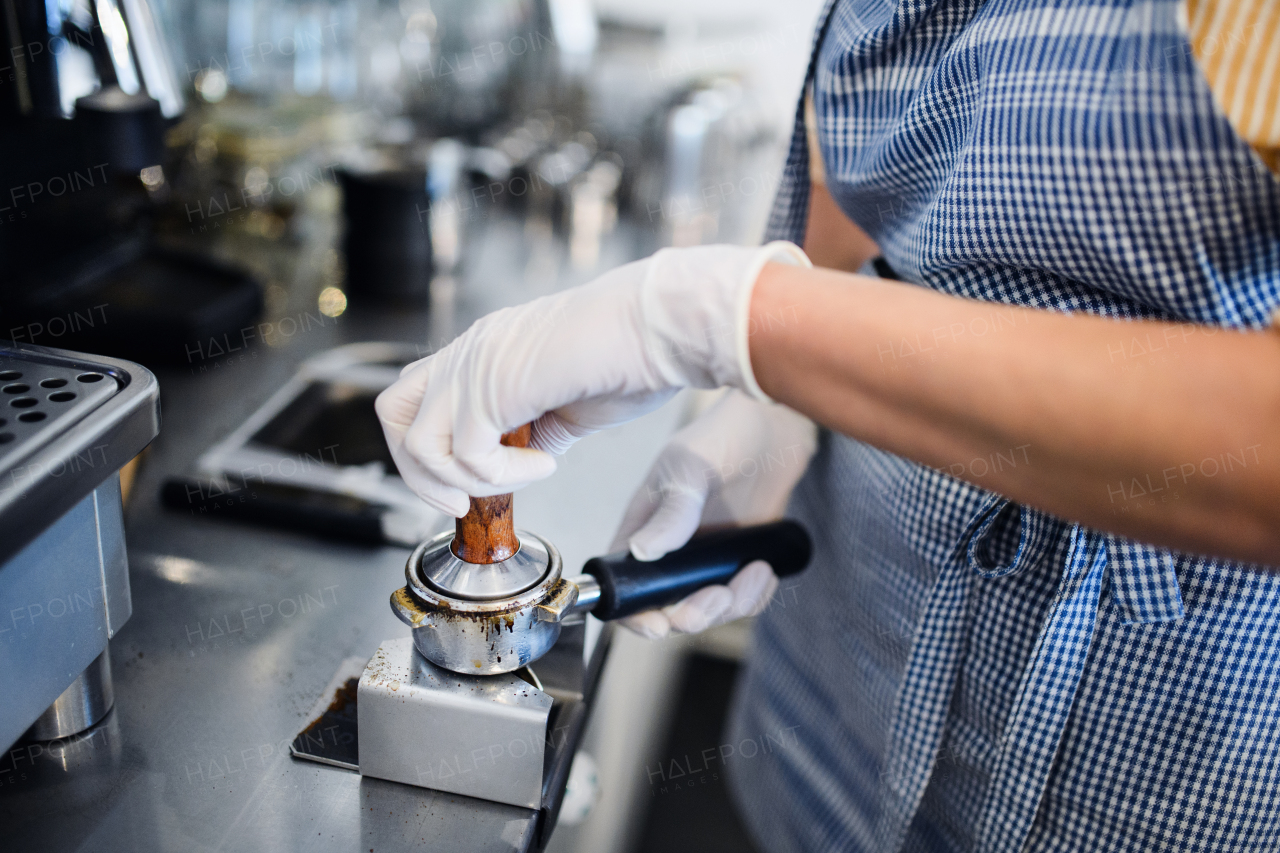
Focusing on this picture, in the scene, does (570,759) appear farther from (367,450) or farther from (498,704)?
(367,450)

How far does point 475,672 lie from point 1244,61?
0.63 meters

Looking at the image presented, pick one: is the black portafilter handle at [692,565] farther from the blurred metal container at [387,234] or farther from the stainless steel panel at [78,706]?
the blurred metal container at [387,234]

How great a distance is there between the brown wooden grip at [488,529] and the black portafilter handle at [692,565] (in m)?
0.09

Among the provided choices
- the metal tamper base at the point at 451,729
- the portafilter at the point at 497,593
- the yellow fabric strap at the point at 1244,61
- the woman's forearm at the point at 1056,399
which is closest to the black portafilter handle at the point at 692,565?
the portafilter at the point at 497,593

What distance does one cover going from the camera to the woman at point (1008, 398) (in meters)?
0.50

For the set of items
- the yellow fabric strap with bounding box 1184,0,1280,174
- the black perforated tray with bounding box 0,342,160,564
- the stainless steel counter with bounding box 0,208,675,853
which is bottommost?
the stainless steel counter with bounding box 0,208,675,853

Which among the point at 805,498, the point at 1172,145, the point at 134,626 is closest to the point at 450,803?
the point at 134,626

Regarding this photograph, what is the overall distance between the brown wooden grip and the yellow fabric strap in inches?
19.8

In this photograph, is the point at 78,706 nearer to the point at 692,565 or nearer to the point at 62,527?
the point at 62,527

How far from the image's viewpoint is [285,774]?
2.13 feet

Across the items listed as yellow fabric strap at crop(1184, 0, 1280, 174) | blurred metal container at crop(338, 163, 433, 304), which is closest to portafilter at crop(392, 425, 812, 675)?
yellow fabric strap at crop(1184, 0, 1280, 174)

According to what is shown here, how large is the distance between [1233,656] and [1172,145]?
0.39m

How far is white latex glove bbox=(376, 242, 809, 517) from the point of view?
586 mm

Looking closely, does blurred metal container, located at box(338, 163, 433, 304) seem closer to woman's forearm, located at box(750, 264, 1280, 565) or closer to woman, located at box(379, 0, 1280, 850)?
woman, located at box(379, 0, 1280, 850)
